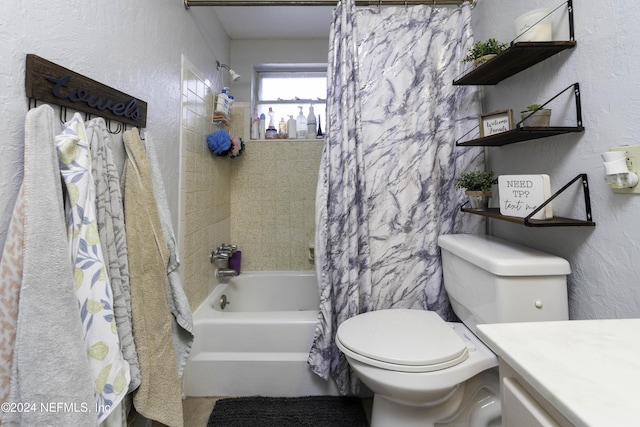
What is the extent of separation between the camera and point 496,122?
1217mm

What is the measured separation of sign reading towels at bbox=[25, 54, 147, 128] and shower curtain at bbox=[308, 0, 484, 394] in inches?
33.1

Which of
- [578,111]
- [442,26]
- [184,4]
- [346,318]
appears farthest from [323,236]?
[184,4]

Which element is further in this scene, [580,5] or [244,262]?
[244,262]

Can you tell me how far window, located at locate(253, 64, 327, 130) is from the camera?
101 inches

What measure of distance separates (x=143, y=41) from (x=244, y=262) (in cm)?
164

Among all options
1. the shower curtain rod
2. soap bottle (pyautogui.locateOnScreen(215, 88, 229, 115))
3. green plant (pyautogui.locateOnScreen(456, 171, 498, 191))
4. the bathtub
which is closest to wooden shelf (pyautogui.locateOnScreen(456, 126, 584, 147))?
green plant (pyautogui.locateOnScreen(456, 171, 498, 191))

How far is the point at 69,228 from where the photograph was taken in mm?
708

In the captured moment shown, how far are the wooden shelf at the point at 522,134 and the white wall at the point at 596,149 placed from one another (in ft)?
0.17

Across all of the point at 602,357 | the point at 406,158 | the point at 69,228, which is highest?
the point at 406,158

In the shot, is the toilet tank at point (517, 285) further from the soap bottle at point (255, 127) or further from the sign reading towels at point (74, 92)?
the soap bottle at point (255, 127)

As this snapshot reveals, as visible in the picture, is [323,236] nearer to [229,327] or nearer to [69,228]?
[229,327]

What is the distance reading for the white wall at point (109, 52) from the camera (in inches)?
25.8

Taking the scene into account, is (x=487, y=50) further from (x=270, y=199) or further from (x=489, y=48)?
(x=270, y=199)

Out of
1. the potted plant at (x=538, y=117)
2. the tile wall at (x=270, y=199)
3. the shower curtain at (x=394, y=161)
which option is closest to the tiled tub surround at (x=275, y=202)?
the tile wall at (x=270, y=199)
